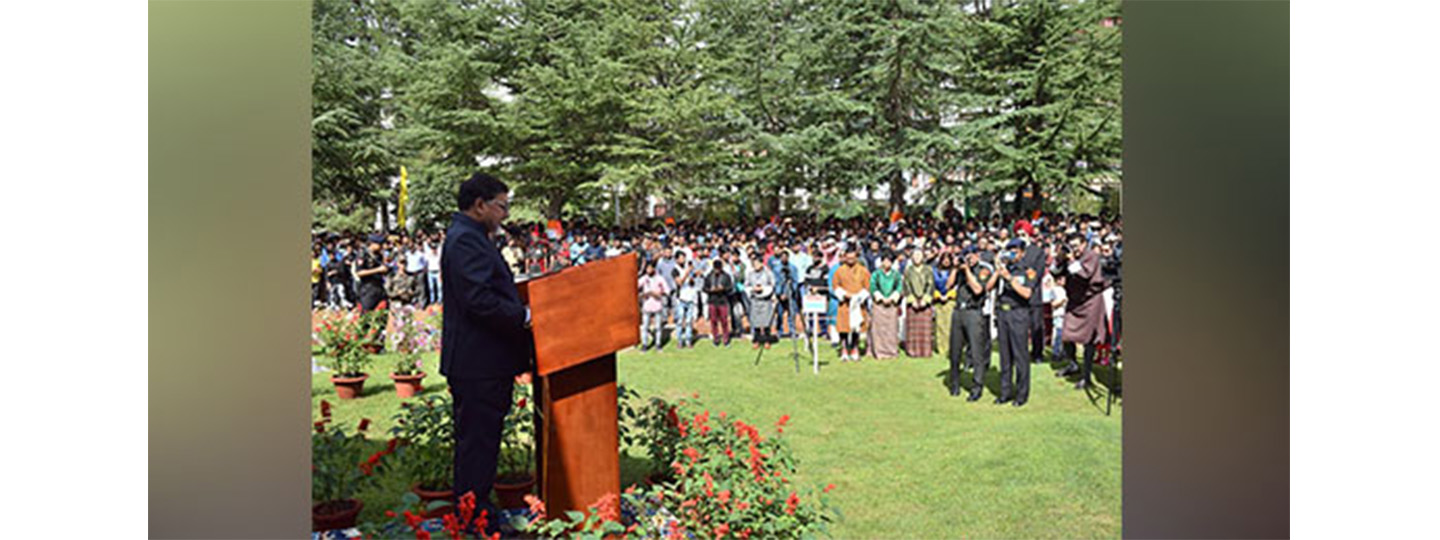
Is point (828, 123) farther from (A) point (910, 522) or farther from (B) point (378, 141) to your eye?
(A) point (910, 522)

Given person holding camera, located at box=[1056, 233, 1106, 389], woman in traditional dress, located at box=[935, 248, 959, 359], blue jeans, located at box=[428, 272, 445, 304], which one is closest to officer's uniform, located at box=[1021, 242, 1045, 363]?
person holding camera, located at box=[1056, 233, 1106, 389]

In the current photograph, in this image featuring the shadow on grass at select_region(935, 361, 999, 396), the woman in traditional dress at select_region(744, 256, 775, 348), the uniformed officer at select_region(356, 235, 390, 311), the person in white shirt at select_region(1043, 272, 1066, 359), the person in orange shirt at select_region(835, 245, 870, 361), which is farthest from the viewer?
the woman in traditional dress at select_region(744, 256, 775, 348)

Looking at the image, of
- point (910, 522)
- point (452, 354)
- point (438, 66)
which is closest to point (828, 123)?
point (438, 66)

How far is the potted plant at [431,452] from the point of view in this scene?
13.4ft

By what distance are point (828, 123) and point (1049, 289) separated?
8409 mm

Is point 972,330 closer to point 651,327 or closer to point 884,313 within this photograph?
point 884,313

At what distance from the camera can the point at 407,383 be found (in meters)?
7.62

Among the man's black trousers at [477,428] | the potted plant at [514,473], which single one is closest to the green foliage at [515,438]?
the potted plant at [514,473]

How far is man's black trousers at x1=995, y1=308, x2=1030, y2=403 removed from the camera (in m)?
7.95

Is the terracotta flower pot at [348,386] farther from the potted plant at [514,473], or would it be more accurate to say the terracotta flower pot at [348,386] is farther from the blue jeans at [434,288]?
the blue jeans at [434,288]

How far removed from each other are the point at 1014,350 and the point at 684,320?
195 inches

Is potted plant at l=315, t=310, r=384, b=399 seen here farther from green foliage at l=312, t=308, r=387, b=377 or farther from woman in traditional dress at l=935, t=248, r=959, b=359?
woman in traditional dress at l=935, t=248, r=959, b=359

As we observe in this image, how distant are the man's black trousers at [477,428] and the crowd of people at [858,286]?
4.24m

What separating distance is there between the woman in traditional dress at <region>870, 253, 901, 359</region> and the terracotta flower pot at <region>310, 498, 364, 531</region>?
7.78 m
